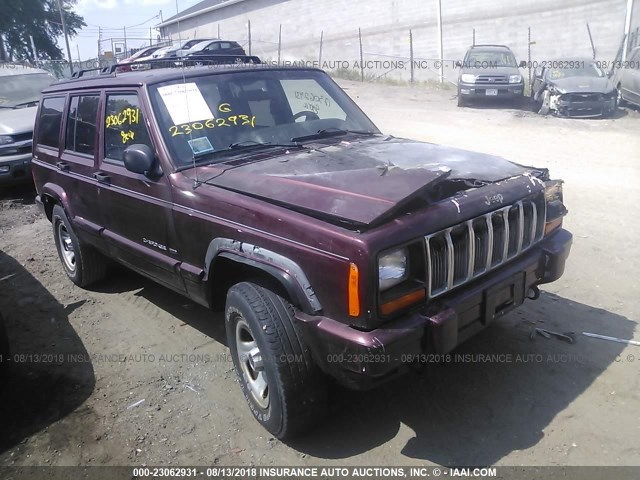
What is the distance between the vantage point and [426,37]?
22109 millimetres

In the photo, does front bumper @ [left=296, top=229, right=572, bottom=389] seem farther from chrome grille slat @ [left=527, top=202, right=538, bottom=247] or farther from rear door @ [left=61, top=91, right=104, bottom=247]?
rear door @ [left=61, top=91, right=104, bottom=247]

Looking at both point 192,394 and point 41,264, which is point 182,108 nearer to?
point 192,394

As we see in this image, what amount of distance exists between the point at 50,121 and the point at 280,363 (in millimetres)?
3818

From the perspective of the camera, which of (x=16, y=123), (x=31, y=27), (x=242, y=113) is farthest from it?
(x=31, y=27)

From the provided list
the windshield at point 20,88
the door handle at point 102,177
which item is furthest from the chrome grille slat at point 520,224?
the windshield at point 20,88

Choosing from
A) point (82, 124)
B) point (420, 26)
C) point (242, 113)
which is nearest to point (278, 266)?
point (242, 113)

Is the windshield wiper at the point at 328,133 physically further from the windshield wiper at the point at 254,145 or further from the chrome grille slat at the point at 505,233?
the chrome grille slat at the point at 505,233

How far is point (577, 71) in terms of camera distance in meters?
13.7

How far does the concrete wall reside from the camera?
17.4 meters

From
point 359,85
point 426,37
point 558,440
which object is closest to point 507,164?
point 558,440

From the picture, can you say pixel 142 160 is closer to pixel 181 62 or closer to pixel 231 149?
pixel 231 149

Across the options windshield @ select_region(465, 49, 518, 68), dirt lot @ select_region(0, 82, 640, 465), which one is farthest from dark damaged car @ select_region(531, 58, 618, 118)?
dirt lot @ select_region(0, 82, 640, 465)

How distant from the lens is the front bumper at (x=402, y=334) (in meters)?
2.41

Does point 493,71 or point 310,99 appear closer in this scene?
point 310,99
